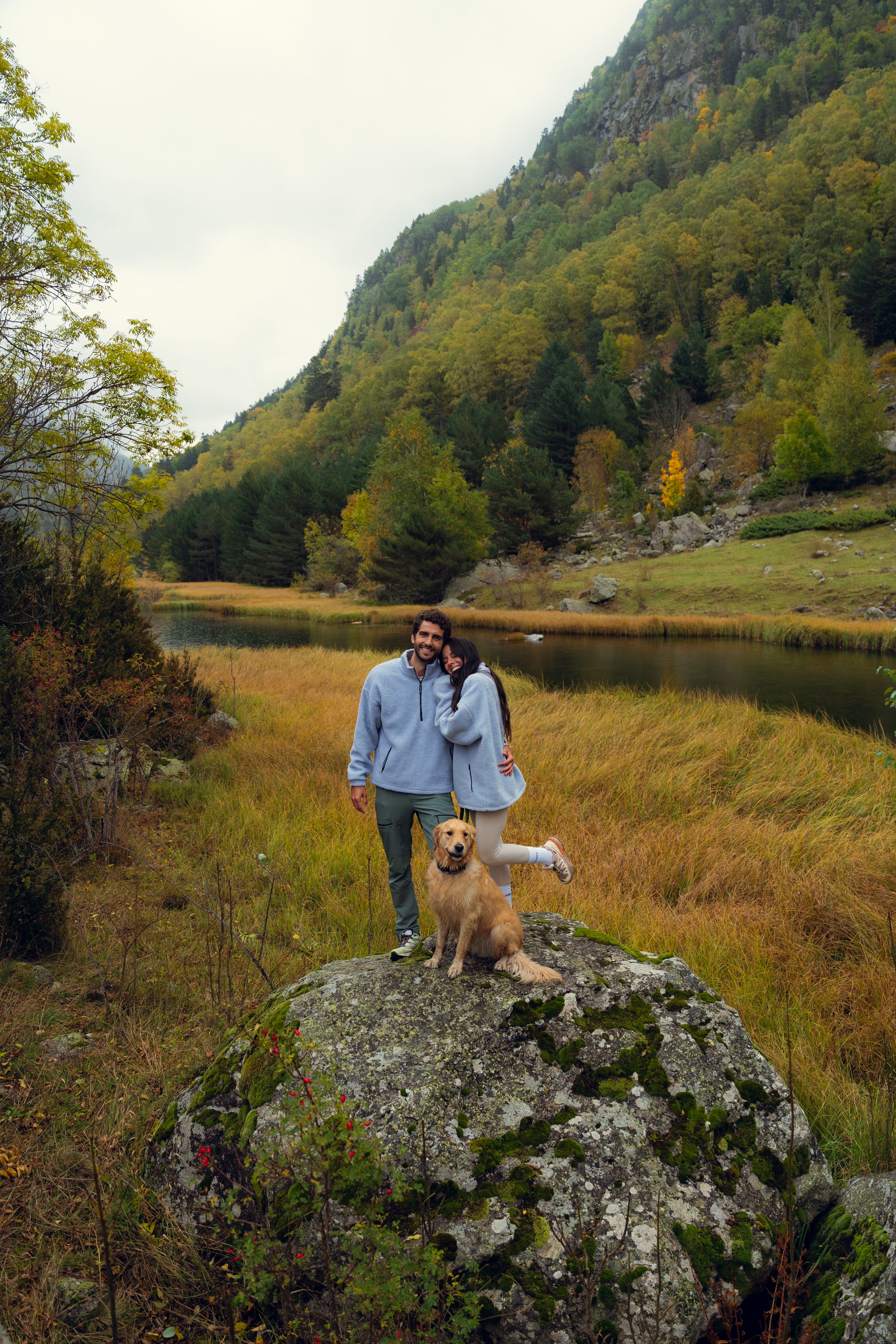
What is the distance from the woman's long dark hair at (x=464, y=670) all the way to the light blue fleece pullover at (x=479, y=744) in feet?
0.11

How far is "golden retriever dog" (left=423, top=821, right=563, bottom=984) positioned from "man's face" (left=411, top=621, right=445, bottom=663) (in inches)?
48.0

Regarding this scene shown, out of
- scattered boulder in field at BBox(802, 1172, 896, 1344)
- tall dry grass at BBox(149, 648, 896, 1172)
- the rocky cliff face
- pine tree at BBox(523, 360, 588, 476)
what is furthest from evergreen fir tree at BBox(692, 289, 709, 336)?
scattered boulder in field at BBox(802, 1172, 896, 1344)

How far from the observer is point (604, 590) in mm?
38531

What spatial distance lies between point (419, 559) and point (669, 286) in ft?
220

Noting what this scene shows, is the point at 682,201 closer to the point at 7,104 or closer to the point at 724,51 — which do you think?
the point at 724,51

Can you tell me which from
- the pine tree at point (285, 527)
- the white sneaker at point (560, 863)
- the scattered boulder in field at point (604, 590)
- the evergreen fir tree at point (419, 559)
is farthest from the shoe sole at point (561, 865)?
the pine tree at point (285, 527)

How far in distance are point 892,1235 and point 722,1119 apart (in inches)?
20.0

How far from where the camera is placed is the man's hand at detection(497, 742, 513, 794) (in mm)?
3867

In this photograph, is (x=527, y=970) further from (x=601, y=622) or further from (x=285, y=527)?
(x=285, y=527)

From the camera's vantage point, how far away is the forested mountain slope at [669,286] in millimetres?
65250

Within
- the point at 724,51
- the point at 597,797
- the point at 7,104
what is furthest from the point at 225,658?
the point at 724,51

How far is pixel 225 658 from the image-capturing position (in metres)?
22.3

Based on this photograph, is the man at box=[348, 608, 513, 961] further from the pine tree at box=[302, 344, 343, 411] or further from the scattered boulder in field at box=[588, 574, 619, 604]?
the pine tree at box=[302, 344, 343, 411]

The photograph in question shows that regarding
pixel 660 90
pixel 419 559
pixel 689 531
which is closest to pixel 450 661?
pixel 419 559
